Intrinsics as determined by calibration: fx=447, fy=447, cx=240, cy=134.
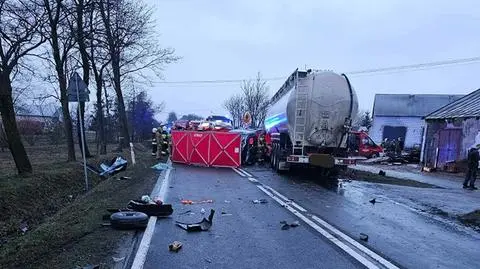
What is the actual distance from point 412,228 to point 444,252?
1678 millimetres

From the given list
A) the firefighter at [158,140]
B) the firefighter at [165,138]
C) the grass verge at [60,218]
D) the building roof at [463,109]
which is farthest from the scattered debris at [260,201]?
the building roof at [463,109]

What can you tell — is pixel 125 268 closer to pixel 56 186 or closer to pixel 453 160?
pixel 56 186

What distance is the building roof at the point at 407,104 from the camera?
58.6 metres

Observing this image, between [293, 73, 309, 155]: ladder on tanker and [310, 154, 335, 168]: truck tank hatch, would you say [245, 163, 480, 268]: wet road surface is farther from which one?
[293, 73, 309, 155]: ladder on tanker

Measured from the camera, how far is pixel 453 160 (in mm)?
25734

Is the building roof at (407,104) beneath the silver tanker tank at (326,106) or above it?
above

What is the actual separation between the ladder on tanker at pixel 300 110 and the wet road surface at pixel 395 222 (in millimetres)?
2126

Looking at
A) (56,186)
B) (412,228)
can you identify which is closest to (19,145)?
(56,186)

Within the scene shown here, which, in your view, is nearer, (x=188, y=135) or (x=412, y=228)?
(x=412, y=228)

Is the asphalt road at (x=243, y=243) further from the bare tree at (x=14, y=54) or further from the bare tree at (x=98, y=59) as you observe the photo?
the bare tree at (x=98, y=59)

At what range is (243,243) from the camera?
21.5 ft

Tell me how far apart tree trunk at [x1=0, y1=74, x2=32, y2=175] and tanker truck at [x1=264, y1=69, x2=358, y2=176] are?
8910 mm

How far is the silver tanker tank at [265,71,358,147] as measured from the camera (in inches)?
630

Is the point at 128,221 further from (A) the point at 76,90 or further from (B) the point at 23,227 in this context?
(A) the point at 76,90
